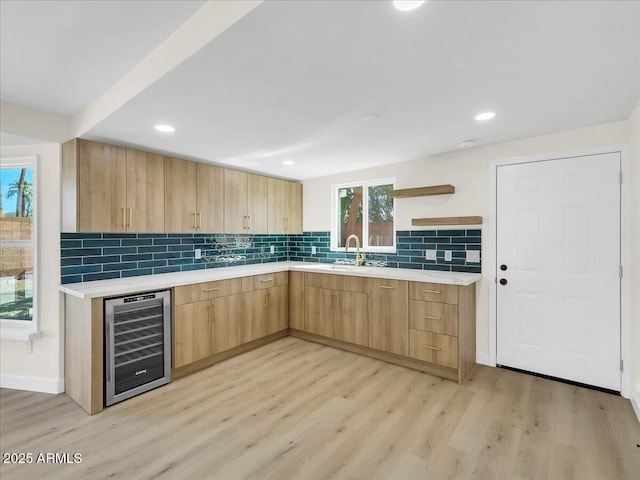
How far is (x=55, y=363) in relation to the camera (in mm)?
2674

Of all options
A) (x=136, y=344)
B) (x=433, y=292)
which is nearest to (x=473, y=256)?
(x=433, y=292)

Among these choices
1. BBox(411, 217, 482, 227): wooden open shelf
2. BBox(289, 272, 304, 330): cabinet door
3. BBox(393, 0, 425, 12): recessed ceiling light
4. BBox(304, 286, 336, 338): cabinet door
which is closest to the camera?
BBox(393, 0, 425, 12): recessed ceiling light

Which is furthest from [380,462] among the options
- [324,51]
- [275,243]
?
[275,243]

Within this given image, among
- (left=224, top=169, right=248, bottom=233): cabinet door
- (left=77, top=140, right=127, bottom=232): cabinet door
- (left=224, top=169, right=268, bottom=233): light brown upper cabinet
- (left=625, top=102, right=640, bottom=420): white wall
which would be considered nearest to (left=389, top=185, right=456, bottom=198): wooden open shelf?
(left=625, top=102, right=640, bottom=420): white wall

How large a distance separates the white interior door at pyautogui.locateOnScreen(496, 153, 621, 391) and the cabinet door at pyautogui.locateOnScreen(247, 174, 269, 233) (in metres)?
2.74

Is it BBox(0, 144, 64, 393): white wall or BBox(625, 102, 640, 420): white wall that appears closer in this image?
BBox(625, 102, 640, 420): white wall

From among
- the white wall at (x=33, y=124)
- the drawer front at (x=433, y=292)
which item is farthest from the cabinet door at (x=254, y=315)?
the white wall at (x=33, y=124)

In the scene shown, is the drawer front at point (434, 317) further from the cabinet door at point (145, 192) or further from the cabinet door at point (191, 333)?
the cabinet door at point (145, 192)

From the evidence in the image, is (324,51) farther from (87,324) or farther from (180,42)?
(87,324)

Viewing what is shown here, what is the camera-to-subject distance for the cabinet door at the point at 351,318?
3.35 metres

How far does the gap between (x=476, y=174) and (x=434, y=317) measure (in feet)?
5.00

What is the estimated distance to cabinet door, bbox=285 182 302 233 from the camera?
4.53 meters

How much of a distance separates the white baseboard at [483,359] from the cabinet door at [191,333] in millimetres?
2750

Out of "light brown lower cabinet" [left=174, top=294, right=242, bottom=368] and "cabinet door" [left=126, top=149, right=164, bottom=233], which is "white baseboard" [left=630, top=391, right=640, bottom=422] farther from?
"cabinet door" [left=126, top=149, right=164, bottom=233]
